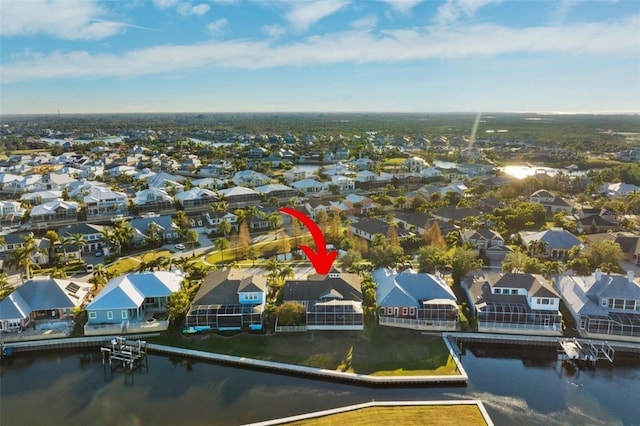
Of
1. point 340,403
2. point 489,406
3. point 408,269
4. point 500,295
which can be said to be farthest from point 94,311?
point 500,295

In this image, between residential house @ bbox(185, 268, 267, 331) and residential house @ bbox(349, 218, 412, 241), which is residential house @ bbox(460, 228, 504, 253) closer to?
residential house @ bbox(349, 218, 412, 241)

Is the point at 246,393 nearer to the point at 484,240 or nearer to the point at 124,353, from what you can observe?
the point at 124,353

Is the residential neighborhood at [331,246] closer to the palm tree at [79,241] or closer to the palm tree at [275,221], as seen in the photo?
the palm tree at [275,221]

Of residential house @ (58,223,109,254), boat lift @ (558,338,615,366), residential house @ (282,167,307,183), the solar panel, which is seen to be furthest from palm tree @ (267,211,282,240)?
residential house @ (282,167,307,183)

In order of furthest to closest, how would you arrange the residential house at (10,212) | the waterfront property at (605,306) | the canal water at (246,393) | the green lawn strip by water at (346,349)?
1. the residential house at (10,212)
2. the waterfront property at (605,306)
3. the green lawn strip by water at (346,349)
4. the canal water at (246,393)

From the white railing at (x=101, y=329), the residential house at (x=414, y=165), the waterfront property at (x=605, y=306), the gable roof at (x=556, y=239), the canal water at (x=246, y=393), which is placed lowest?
the canal water at (x=246, y=393)

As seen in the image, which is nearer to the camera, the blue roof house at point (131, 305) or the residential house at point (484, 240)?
the blue roof house at point (131, 305)

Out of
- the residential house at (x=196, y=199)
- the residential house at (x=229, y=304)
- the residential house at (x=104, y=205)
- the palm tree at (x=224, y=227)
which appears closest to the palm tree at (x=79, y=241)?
the palm tree at (x=224, y=227)
